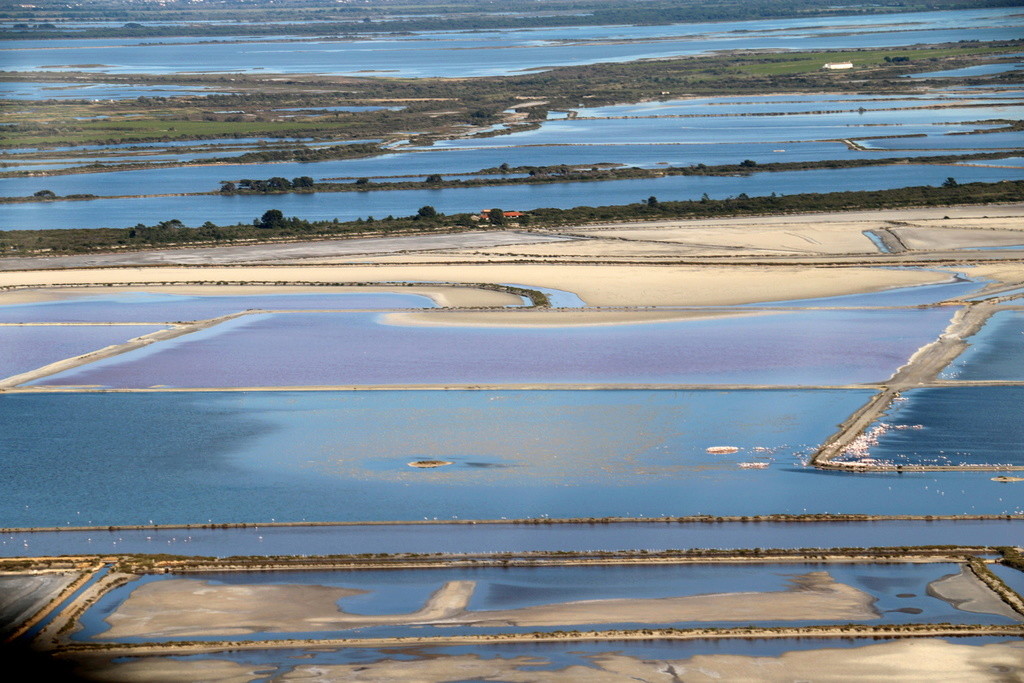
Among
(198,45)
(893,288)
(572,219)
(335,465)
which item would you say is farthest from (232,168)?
(198,45)

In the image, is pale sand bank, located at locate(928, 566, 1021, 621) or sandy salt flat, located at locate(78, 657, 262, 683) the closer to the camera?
sandy salt flat, located at locate(78, 657, 262, 683)

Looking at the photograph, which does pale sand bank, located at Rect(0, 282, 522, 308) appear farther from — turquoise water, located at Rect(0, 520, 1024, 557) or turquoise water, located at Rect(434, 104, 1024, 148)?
turquoise water, located at Rect(434, 104, 1024, 148)

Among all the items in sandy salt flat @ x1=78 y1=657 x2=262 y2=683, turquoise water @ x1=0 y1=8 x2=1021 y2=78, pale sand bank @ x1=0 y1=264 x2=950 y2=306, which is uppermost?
turquoise water @ x1=0 y1=8 x2=1021 y2=78

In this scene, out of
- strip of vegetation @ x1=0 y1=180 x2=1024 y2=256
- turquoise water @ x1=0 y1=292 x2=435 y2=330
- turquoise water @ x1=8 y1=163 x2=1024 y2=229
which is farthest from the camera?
turquoise water @ x1=8 y1=163 x2=1024 y2=229

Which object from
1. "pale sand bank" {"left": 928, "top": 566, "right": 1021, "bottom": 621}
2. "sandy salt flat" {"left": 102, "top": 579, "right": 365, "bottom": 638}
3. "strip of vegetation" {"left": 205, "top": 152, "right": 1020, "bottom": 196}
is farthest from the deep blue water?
"strip of vegetation" {"left": 205, "top": 152, "right": 1020, "bottom": 196}

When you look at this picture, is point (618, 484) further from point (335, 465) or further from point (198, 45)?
point (198, 45)

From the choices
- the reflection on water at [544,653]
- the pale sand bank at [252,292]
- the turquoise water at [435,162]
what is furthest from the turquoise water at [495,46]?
the reflection on water at [544,653]

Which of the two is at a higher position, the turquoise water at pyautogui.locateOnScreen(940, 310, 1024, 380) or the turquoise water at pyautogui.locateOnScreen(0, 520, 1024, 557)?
the turquoise water at pyautogui.locateOnScreen(940, 310, 1024, 380)
